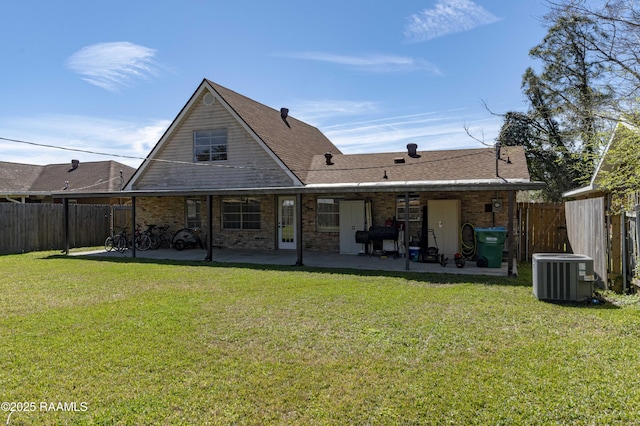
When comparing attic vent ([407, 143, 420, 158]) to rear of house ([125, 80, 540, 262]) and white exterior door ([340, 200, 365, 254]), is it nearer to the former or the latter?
rear of house ([125, 80, 540, 262])

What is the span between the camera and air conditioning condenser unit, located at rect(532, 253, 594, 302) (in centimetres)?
666

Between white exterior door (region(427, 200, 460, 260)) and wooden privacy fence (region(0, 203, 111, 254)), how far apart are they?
48.0 ft

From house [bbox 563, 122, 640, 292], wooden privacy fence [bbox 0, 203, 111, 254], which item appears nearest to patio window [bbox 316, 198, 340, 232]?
house [bbox 563, 122, 640, 292]

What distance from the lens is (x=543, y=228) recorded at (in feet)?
42.0

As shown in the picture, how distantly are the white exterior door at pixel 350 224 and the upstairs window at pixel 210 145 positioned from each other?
5154 millimetres

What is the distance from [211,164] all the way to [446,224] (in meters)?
8.93

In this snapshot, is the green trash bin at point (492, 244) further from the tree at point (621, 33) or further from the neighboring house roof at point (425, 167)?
the tree at point (621, 33)

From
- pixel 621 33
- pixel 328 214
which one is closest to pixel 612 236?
pixel 621 33

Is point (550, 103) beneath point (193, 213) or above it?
above

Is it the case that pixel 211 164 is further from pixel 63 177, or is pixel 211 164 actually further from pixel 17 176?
pixel 17 176

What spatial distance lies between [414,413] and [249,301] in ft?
14.1

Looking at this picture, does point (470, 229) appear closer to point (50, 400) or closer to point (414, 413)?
point (414, 413)

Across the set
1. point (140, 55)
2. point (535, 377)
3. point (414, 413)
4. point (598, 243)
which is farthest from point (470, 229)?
point (140, 55)

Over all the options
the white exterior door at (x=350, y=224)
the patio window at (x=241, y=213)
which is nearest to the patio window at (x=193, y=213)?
the patio window at (x=241, y=213)
